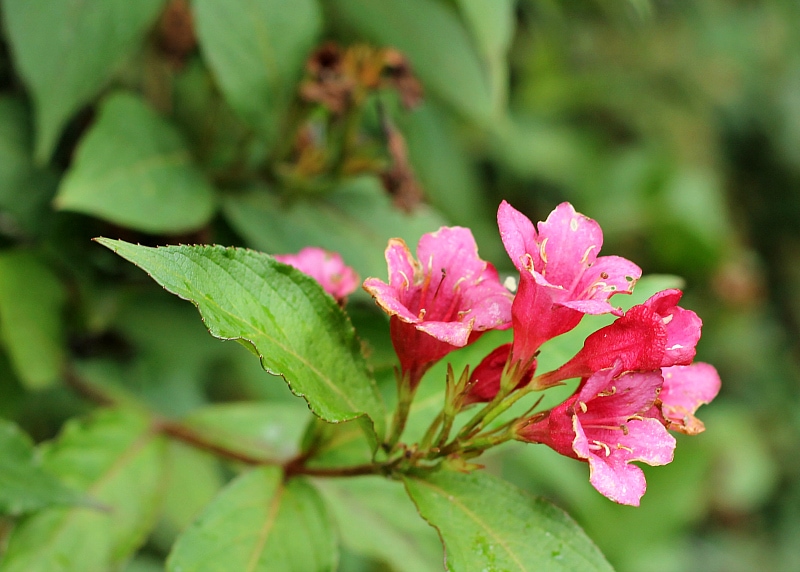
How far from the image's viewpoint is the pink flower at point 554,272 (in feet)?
2.57

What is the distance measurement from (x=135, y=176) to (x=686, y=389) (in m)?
0.86

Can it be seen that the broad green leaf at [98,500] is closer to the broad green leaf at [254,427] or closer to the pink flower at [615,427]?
the broad green leaf at [254,427]

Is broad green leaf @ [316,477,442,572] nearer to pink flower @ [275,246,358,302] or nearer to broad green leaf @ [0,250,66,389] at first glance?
pink flower @ [275,246,358,302]

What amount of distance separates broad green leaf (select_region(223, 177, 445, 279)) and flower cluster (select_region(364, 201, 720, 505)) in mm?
472

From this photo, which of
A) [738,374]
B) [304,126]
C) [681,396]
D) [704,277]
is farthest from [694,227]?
[681,396]

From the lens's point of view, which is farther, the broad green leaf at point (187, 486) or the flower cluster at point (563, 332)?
the broad green leaf at point (187, 486)

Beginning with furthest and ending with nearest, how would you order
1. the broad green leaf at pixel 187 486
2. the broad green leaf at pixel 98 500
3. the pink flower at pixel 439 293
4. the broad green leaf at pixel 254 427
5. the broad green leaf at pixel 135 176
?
the broad green leaf at pixel 187 486
the broad green leaf at pixel 254 427
the broad green leaf at pixel 135 176
the broad green leaf at pixel 98 500
the pink flower at pixel 439 293

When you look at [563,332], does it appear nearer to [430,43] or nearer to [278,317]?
[278,317]

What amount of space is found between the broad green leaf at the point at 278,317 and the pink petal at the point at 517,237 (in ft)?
0.67

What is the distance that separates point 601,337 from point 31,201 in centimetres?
91

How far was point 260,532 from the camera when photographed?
3.04 ft

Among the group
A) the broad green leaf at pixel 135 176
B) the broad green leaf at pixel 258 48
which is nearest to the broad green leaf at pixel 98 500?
the broad green leaf at pixel 135 176

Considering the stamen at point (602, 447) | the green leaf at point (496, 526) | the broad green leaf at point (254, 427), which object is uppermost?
the stamen at point (602, 447)

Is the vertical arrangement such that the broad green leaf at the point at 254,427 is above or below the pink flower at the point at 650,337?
below
